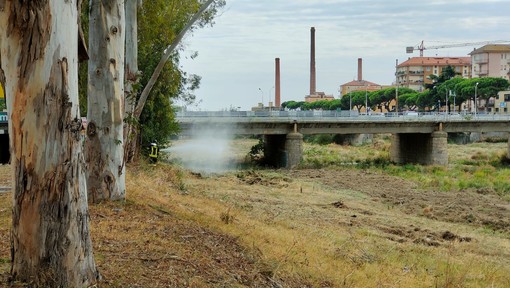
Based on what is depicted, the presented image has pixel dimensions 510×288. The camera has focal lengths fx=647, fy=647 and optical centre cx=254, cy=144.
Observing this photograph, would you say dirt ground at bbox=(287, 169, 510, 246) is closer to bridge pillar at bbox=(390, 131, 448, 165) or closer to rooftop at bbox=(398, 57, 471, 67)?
bridge pillar at bbox=(390, 131, 448, 165)

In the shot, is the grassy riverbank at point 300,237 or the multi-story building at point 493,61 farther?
the multi-story building at point 493,61

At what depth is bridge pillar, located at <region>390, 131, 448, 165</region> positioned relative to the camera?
5556 centimetres

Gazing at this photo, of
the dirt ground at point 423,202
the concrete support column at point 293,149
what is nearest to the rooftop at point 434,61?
the concrete support column at point 293,149

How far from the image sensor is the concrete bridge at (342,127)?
5228 centimetres

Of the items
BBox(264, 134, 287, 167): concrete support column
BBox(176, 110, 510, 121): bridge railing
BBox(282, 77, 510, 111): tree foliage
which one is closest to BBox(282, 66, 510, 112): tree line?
BBox(282, 77, 510, 111): tree foliage

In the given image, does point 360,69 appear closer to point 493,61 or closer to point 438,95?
point 493,61

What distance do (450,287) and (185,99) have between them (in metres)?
35.9

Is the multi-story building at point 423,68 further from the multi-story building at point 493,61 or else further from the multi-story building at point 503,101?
the multi-story building at point 503,101

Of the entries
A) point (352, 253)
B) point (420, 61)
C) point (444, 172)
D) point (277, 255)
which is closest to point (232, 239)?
point (277, 255)

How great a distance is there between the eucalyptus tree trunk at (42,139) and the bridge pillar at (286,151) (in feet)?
149

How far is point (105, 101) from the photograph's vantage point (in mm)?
12023

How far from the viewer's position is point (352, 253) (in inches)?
488

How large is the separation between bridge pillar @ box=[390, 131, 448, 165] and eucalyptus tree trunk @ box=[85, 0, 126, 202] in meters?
46.3

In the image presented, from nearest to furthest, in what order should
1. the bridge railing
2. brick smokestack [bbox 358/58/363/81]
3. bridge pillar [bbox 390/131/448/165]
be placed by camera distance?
the bridge railing < bridge pillar [bbox 390/131/448/165] < brick smokestack [bbox 358/58/363/81]
